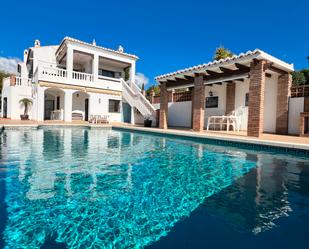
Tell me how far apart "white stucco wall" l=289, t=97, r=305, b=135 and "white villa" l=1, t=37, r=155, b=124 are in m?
9.45

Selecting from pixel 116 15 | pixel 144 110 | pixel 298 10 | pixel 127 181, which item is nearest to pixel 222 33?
pixel 298 10

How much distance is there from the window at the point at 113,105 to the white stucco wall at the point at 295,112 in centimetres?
1523

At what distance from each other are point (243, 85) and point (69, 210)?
41.8 ft

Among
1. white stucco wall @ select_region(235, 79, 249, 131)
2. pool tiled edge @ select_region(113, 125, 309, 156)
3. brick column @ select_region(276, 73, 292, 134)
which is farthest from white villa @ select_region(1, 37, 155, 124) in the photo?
brick column @ select_region(276, 73, 292, 134)

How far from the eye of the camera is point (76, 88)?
18.4m

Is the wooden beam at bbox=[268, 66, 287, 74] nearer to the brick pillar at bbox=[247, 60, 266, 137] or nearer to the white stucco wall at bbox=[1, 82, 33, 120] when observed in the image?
the brick pillar at bbox=[247, 60, 266, 137]

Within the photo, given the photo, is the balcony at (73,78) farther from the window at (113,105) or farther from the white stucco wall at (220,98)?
the white stucco wall at (220,98)

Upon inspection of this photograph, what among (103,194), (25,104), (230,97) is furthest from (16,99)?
(103,194)

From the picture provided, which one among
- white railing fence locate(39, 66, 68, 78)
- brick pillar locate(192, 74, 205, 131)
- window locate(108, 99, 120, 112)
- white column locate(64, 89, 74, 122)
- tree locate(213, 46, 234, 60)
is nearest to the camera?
brick pillar locate(192, 74, 205, 131)

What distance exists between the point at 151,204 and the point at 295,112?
1037 cm

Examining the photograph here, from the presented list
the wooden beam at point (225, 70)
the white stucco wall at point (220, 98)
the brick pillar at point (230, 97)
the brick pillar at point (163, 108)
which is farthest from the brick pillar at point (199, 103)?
the white stucco wall at point (220, 98)

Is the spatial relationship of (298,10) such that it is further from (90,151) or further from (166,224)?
(166,224)

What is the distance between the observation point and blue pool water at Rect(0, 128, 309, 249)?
7.42 feet

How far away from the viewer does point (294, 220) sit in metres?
2.68
